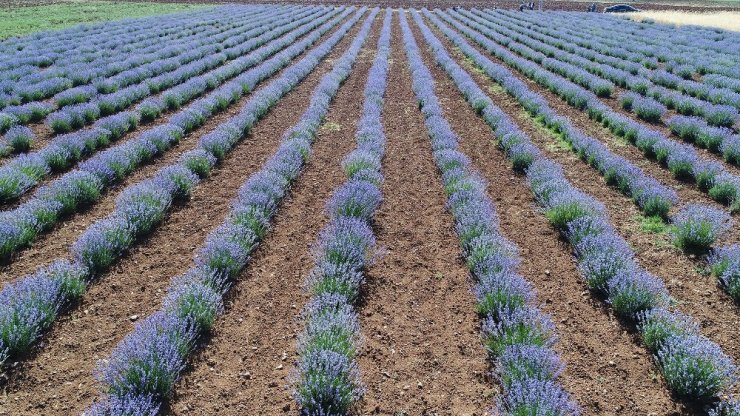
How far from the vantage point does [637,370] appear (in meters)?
4.14

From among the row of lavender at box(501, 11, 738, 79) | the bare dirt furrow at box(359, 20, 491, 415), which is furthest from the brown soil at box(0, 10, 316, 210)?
the row of lavender at box(501, 11, 738, 79)

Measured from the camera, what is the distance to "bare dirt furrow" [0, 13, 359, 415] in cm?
380

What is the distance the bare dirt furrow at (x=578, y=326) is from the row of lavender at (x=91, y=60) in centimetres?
1150

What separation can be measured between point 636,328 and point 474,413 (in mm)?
1975

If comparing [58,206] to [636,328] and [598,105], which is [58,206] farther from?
[598,105]

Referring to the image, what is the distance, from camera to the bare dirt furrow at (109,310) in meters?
3.80

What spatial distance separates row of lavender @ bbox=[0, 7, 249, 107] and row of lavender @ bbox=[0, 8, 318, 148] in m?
0.55

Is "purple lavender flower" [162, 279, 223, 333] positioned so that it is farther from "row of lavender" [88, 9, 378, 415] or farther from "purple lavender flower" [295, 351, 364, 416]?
"purple lavender flower" [295, 351, 364, 416]

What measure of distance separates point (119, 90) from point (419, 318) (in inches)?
470

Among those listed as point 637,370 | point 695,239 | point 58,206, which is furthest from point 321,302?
point 695,239

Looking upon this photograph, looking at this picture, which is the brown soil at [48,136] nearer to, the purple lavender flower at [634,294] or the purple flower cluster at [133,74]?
the purple flower cluster at [133,74]

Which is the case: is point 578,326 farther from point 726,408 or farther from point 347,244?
point 347,244

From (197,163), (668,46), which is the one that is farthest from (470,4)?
(197,163)

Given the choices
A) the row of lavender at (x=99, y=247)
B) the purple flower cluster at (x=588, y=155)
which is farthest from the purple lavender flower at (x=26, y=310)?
the purple flower cluster at (x=588, y=155)
